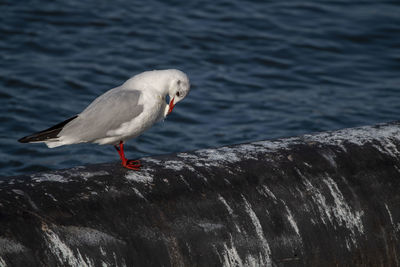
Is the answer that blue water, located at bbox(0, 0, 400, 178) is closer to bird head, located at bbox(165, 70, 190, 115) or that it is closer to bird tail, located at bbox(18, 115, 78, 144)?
bird head, located at bbox(165, 70, 190, 115)

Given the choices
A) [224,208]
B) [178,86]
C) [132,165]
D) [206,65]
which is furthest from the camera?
[206,65]

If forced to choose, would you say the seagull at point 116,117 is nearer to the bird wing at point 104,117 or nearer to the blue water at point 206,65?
the bird wing at point 104,117

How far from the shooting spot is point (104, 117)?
4.29 m

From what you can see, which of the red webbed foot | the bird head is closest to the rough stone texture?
the red webbed foot

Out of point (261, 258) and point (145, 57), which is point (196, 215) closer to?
point (261, 258)

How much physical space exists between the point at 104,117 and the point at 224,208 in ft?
3.56

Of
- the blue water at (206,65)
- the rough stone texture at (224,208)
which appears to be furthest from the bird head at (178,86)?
the blue water at (206,65)

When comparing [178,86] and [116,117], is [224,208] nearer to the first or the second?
[116,117]

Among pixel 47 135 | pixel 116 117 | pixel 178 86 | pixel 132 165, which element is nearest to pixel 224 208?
pixel 132 165

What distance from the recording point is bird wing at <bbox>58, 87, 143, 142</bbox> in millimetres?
4227

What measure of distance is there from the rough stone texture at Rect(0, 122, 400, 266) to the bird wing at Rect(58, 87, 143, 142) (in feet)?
1.39

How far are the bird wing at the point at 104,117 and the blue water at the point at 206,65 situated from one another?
11.0ft

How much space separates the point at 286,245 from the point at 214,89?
6135 millimetres

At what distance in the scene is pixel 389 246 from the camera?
3986 mm
